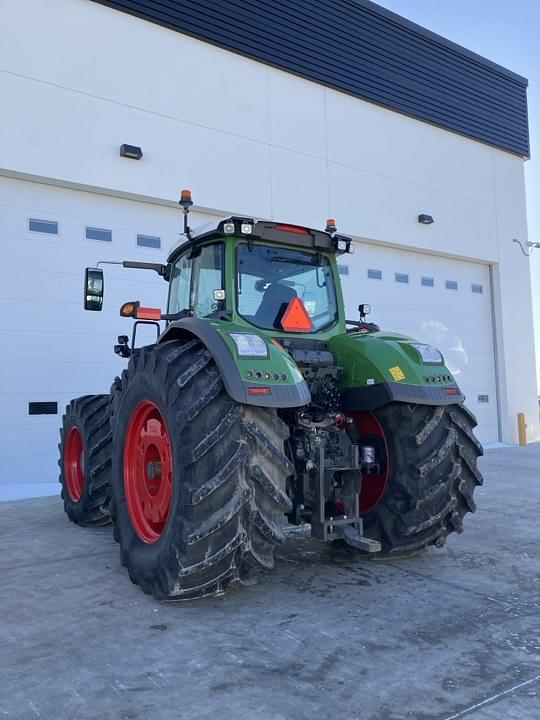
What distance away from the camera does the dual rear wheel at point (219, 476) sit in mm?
3217

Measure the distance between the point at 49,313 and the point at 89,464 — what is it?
3.63m

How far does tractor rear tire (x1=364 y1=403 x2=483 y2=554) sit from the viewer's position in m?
4.05

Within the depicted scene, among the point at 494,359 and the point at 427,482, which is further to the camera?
the point at 494,359

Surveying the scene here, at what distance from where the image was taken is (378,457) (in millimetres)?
4371

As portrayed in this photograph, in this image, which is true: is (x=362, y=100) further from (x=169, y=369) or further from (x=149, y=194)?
(x=169, y=369)

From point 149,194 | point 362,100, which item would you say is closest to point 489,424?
point 362,100

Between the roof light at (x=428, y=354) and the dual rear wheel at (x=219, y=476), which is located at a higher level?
the roof light at (x=428, y=354)

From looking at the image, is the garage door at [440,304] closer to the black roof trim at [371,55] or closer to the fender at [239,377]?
the black roof trim at [371,55]

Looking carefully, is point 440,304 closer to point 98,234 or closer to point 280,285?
point 98,234

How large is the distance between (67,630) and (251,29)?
10.3m

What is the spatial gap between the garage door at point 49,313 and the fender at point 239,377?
542 centimetres

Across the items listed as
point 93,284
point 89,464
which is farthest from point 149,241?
point 93,284

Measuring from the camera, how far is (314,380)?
4336 mm

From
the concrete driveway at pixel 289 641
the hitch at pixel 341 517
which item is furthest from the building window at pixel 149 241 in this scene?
the hitch at pixel 341 517
